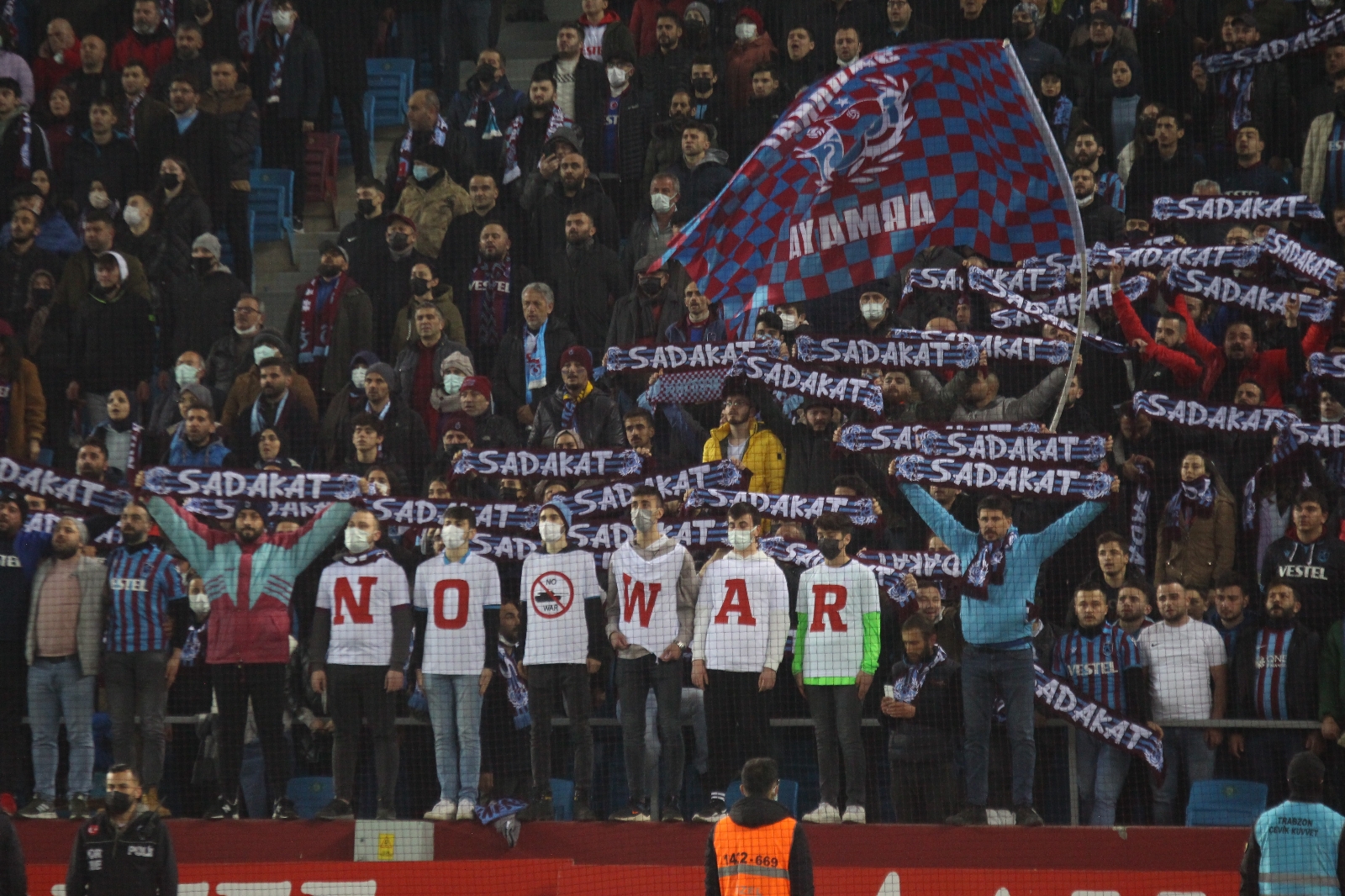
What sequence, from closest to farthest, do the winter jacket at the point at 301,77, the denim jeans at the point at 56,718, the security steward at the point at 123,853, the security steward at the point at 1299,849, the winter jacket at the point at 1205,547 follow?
the security steward at the point at 1299,849 → the security steward at the point at 123,853 → the denim jeans at the point at 56,718 → the winter jacket at the point at 1205,547 → the winter jacket at the point at 301,77

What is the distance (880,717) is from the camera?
12133 mm

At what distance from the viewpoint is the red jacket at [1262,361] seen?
1381 centimetres

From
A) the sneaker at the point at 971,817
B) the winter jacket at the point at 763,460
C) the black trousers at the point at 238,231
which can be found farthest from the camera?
the black trousers at the point at 238,231

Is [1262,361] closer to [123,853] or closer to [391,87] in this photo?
[123,853]

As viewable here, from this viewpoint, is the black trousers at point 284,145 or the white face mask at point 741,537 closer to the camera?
the white face mask at point 741,537

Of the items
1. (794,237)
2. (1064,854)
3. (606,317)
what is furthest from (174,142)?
(1064,854)

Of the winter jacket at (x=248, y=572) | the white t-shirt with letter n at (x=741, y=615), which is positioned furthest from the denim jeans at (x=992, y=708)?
the winter jacket at (x=248, y=572)

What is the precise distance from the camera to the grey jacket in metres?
12.6

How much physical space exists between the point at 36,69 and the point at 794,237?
1036 centimetres

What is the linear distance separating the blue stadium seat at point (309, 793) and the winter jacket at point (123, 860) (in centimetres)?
277

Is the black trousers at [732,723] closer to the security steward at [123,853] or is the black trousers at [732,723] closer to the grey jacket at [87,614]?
the security steward at [123,853]

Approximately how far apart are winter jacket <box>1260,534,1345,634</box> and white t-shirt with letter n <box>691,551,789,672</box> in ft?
10.1

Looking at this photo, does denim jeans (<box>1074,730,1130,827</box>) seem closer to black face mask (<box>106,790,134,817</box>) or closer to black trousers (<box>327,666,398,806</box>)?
black trousers (<box>327,666,398,806</box>)

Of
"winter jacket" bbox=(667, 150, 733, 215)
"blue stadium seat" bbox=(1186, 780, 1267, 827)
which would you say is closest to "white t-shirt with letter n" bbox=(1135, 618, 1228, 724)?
"blue stadium seat" bbox=(1186, 780, 1267, 827)
